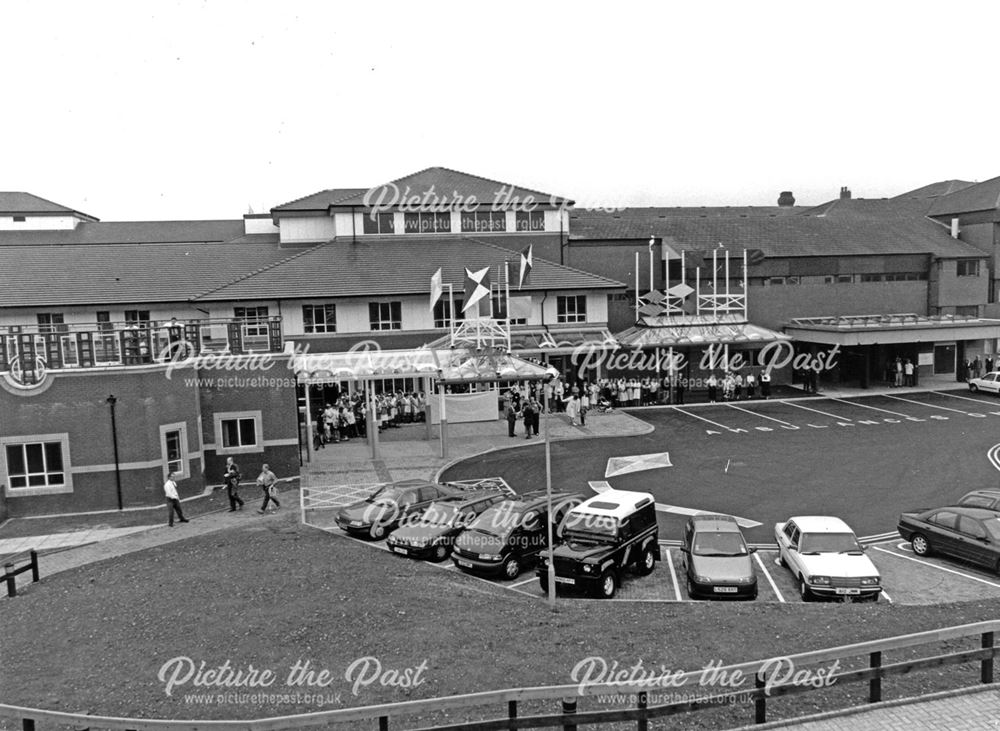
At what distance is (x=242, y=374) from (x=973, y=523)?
73.1 feet

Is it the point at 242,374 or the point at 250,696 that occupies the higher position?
the point at 242,374

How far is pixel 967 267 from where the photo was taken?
50.0 m

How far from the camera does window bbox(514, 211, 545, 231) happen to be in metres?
46.5

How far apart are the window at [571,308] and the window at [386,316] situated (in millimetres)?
8620

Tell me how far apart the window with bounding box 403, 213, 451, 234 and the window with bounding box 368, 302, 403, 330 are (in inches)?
283

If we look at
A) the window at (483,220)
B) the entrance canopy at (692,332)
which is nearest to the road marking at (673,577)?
the entrance canopy at (692,332)

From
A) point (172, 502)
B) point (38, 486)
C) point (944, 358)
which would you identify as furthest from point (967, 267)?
point (38, 486)

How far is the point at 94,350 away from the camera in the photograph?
24000 mm

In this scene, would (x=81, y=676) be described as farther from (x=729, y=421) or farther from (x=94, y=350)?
(x=729, y=421)

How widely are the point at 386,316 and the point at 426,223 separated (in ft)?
27.0

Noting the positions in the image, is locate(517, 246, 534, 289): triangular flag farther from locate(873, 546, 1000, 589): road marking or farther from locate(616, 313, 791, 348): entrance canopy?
locate(873, 546, 1000, 589): road marking

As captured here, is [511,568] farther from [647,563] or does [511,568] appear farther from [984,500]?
[984,500]

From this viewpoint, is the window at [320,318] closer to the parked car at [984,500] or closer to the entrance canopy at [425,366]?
the entrance canopy at [425,366]

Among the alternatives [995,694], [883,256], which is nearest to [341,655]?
[995,694]
